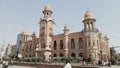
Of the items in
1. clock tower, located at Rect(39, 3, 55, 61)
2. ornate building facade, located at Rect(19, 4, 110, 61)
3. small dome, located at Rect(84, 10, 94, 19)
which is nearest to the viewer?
ornate building facade, located at Rect(19, 4, 110, 61)

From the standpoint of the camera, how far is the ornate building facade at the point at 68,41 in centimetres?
4642

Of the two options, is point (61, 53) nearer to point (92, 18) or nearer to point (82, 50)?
point (82, 50)

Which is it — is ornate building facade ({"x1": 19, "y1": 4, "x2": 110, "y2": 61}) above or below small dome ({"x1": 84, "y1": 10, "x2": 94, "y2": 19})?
below

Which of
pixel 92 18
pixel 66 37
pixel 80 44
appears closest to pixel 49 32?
pixel 66 37

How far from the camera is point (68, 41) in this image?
5153 cm

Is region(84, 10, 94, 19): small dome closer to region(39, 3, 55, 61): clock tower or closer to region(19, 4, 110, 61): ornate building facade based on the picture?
region(19, 4, 110, 61): ornate building facade

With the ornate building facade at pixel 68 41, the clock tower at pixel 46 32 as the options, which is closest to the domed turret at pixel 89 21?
the ornate building facade at pixel 68 41

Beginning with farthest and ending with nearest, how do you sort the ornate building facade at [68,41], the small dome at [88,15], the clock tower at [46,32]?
the clock tower at [46,32] → the small dome at [88,15] → the ornate building facade at [68,41]

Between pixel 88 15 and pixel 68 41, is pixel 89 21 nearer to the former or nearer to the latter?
pixel 88 15

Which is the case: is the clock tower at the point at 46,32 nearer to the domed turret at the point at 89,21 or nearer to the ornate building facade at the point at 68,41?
the ornate building facade at the point at 68,41

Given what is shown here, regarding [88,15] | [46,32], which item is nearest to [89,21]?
[88,15]

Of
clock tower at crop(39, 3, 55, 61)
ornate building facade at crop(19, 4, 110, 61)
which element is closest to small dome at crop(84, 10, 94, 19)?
ornate building facade at crop(19, 4, 110, 61)

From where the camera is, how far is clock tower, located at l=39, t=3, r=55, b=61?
53.5 metres

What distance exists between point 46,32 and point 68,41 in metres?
8.03
